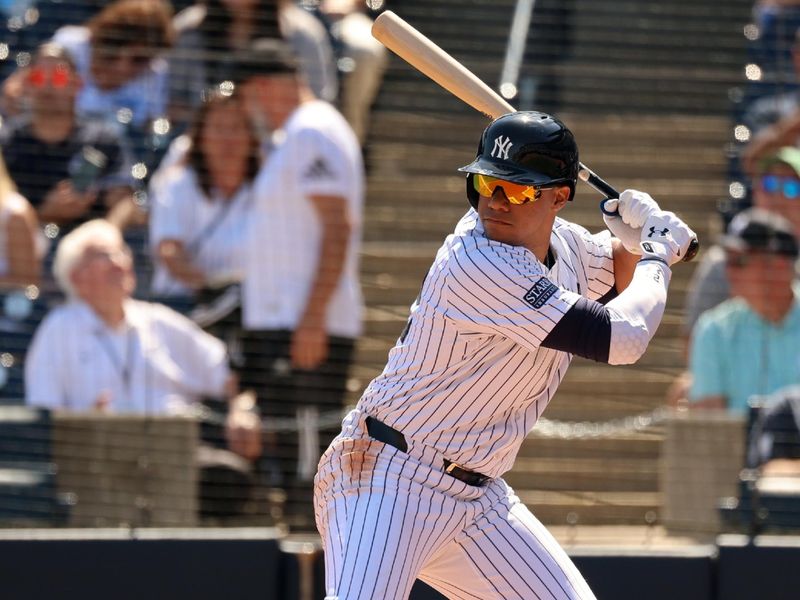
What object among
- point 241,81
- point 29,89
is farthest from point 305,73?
point 29,89

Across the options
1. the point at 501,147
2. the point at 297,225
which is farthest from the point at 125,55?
the point at 501,147

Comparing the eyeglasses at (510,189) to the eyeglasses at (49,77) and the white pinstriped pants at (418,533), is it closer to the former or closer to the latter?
the white pinstriped pants at (418,533)

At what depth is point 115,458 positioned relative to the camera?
549 cm

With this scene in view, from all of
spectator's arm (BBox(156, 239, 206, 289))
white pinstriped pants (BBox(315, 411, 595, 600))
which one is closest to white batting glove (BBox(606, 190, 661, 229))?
white pinstriped pants (BBox(315, 411, 595, 600))

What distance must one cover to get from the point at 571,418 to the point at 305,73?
1.75 m

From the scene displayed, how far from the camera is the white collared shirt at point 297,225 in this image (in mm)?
5777

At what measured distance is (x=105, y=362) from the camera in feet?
18.5

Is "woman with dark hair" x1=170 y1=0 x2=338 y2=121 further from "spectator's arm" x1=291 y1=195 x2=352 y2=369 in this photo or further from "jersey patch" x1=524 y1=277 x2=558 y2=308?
"jersey patch" x1=524 y1=277 x2=558 y2=308

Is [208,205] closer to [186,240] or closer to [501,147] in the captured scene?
[186,240]

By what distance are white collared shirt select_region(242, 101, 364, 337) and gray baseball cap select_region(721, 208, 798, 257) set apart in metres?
1.43

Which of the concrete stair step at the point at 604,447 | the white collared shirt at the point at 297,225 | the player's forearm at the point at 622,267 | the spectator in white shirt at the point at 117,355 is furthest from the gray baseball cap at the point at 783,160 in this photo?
the spectator in white shirt at the point at 117,355

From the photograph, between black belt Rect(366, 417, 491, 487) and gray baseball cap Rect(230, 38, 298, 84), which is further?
gray baseball cap Rect(230, 38, 298, 84)

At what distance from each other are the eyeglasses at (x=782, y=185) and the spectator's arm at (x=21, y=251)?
2724 millimetres

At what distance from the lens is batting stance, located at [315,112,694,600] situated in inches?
137
